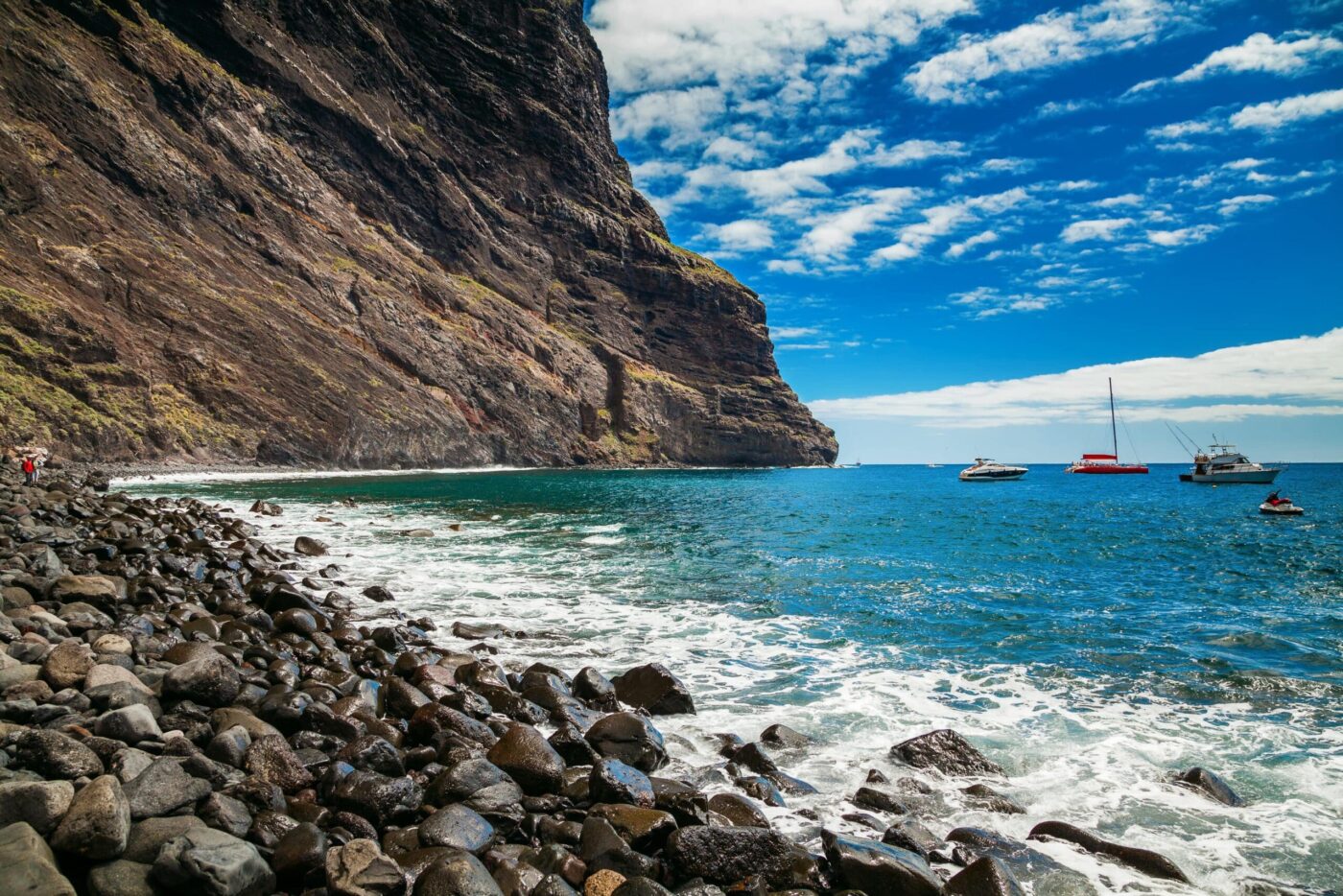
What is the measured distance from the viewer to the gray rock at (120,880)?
4.38 m

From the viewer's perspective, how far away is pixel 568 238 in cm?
15550

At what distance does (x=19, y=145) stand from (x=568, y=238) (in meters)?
101

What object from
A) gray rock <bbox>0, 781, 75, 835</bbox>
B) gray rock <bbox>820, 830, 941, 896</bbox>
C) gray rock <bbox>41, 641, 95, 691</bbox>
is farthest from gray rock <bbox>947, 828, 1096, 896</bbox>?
gray rock <bbox>41, 641, 95, 691</bbox>

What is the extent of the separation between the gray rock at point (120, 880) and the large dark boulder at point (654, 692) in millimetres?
6922

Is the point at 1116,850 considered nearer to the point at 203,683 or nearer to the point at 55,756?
the point at 55,756

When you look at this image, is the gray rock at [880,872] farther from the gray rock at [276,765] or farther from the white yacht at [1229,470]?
the white yacht at [1229,470]

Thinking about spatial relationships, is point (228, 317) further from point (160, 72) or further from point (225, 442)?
point (160, 72)

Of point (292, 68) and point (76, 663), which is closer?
point (76, 663)

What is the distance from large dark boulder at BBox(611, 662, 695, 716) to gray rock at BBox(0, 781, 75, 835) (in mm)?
7172

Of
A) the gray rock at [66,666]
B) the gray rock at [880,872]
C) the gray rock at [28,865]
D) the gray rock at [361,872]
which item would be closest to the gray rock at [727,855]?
the gray rock at [880,872]

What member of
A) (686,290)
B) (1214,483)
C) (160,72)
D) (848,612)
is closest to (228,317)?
(160,72)

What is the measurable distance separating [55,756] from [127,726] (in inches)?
30.2

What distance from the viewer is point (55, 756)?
531 centimetres

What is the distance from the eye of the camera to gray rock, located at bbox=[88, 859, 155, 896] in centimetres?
438
